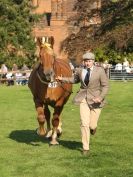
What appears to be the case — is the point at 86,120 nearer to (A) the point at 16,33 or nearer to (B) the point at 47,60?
(B) the point at 47,60

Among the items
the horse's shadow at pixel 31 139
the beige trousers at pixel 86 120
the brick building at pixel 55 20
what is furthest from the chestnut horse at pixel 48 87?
the brick building at pixel 55 20

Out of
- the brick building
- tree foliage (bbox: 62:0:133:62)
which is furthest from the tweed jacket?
the brick building

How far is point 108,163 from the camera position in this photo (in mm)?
10844

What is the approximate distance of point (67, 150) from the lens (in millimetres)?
12383

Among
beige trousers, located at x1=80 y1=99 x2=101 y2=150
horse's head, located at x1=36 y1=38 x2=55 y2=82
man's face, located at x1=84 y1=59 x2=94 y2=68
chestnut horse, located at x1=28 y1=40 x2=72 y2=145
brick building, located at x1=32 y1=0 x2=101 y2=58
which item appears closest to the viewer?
man's face, located at x1=84 y1=59 x2=94 y2=68

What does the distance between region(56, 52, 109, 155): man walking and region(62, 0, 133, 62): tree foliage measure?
3825 cm

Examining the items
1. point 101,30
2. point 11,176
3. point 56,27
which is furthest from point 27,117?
point 56,27

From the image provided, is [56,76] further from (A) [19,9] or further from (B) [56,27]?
(B) [56,27]

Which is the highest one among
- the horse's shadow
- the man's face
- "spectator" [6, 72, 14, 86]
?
the man's face

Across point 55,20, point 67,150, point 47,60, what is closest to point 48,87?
point 47,60

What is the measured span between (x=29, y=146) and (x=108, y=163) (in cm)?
270

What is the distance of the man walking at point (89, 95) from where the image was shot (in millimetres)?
11695

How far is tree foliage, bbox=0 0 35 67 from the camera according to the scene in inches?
2238

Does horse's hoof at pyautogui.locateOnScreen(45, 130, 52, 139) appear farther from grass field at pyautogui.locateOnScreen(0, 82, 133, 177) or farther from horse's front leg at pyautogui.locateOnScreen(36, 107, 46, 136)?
horse's front leg at pyautogui.locateOnScreen(36, 107, 46, 136)
